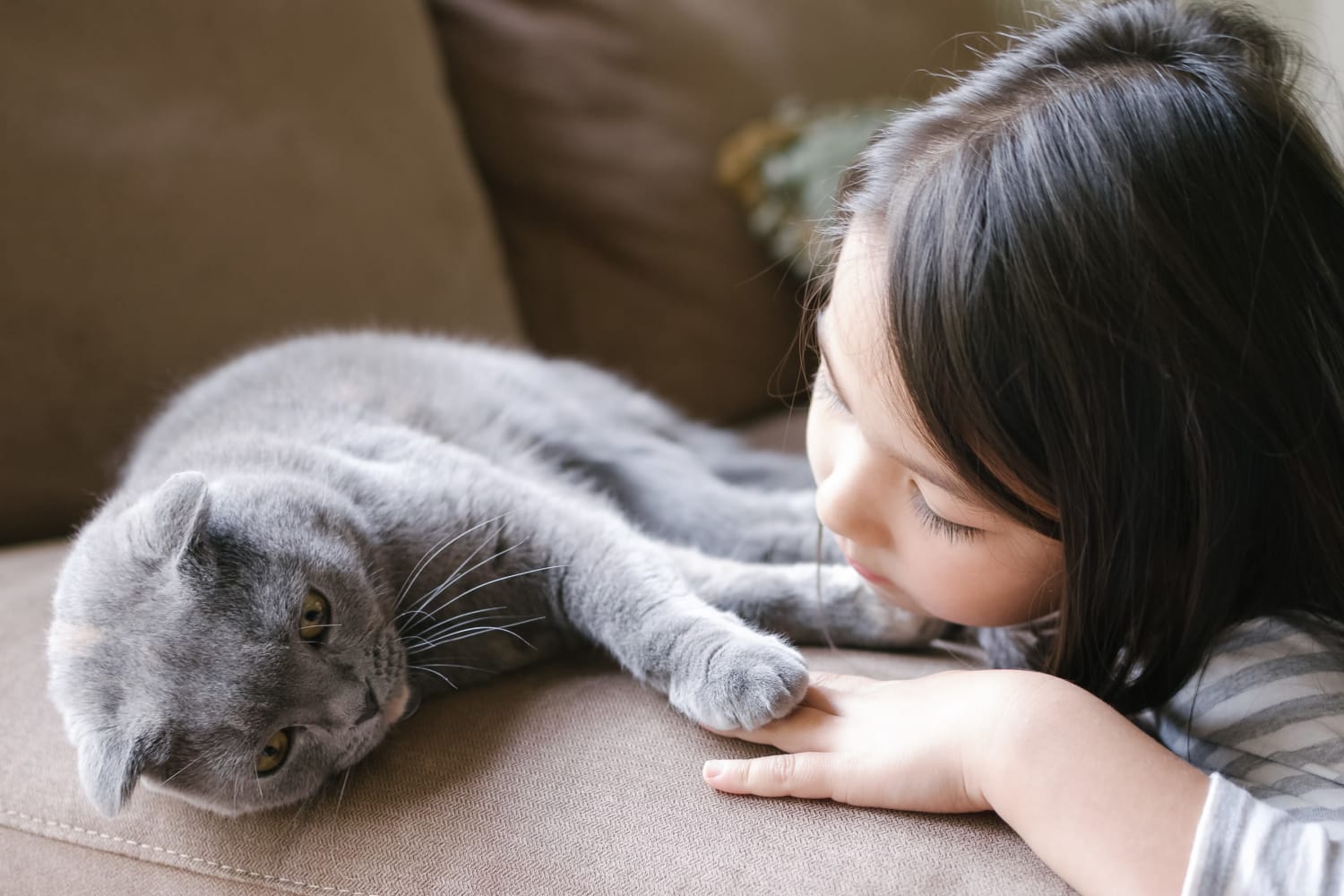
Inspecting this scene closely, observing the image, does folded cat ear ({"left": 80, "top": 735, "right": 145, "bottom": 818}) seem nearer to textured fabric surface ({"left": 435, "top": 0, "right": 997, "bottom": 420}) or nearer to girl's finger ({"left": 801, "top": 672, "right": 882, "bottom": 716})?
girl's finger ({"left": 801, "top": 672, "right": 882, "bottom": 716})

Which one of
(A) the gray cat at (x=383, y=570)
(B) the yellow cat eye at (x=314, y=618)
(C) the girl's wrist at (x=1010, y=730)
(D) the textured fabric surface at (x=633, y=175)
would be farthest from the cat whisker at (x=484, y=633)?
(D) the textured fabric surface at (x=633, y=175)

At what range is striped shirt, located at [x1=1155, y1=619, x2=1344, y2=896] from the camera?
0.66m

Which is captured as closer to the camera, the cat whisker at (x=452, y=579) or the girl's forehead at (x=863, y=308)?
the girl's forehead at (x=863, y=308)

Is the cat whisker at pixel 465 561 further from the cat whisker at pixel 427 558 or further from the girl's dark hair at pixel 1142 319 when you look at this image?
the girl's dark hair at pixel 1142 319

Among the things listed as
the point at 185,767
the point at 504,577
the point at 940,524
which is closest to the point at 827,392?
the point at 940,524

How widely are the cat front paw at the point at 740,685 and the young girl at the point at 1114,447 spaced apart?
2 centimetres

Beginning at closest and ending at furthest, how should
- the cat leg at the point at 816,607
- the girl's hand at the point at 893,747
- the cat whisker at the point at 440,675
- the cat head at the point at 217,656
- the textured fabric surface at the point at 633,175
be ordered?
the girl's hand at the point at 893,747, the cat head at the point at 217,656, the cat whisker at the point at 440,675, the cat leg at the point at 816,607, the textured fabric surface at the point at 633,175

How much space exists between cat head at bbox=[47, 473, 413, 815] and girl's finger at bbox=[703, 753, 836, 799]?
0.34 meters

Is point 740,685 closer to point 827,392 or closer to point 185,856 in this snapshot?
point 827,392

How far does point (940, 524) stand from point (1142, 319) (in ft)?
0.72

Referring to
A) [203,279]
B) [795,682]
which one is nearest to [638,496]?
[795,682]

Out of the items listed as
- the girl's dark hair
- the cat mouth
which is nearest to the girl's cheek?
the girl's dark hair

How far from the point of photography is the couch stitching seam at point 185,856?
2.53 ft

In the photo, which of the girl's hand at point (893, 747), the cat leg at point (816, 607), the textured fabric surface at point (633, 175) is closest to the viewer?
the girl's hand at point (893, 747)
